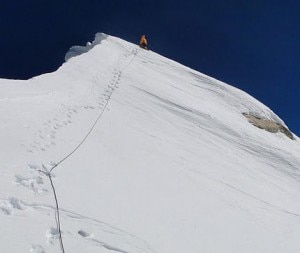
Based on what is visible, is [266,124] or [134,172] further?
[266,124]

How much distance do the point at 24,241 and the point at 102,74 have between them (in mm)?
9576

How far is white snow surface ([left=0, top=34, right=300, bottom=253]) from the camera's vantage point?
14.2 ft

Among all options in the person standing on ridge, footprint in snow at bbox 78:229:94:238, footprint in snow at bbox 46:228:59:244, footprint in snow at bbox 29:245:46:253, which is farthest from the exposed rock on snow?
footprint in snow at bbox 29:245:46:253

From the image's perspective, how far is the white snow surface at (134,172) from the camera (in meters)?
4.34

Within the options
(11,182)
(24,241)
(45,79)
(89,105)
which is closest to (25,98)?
(89,105)

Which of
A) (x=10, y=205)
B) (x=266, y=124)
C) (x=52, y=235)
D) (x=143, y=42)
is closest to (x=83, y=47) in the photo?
(x=143, y=42)

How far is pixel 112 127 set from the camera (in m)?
8.23

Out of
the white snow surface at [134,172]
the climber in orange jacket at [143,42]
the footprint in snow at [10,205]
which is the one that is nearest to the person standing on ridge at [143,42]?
the climber in orange jacket at [143,42]

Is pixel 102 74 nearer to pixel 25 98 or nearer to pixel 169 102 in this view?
pixel 169 102

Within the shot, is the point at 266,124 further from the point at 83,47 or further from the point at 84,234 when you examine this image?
the point at 84,234

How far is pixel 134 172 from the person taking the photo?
633 centimetres

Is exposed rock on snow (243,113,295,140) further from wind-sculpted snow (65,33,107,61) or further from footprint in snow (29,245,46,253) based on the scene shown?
footprint in snow (29,245,46,253)

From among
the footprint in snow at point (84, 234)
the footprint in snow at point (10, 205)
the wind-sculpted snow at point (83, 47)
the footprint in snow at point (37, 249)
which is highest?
the wind-sculpted snow at point (83, 47)

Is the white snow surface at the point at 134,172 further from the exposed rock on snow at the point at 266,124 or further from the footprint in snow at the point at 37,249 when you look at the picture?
the exposed rock on snow at the point at 266,124
